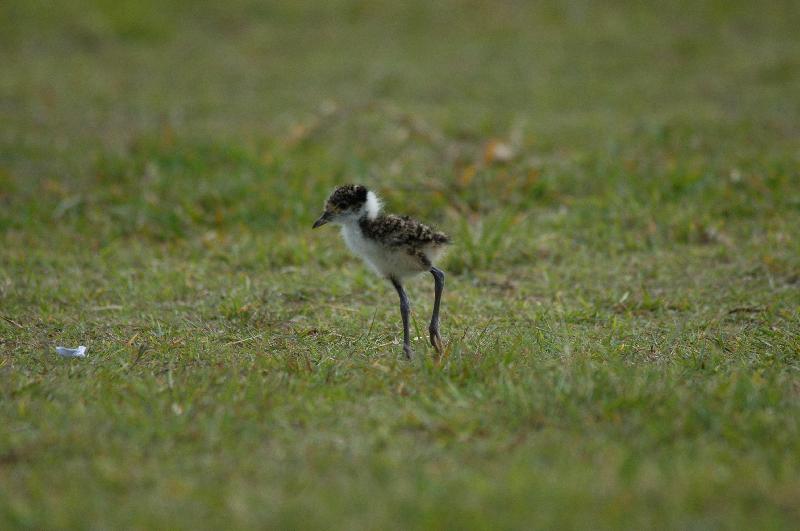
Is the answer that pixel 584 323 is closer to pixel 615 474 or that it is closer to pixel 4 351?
pixel 615 474

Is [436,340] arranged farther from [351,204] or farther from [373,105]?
[373,105]

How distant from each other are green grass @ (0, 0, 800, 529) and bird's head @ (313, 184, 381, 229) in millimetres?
739

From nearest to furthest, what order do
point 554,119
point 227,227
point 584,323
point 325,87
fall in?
point 584,323 < point 227,227 < point 554,119 < point 325,87

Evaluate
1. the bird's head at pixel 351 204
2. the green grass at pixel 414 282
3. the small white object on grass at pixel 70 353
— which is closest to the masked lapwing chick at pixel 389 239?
the bird's head at pixel 351 204

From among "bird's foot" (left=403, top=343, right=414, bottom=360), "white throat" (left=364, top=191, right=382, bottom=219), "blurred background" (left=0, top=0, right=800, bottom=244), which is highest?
"blurred background" (left=0, top=0, right=800, bottom=244)

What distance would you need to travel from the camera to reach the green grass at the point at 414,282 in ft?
11.4

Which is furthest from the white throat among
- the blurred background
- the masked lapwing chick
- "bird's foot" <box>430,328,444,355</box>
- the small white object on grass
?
the blurred background

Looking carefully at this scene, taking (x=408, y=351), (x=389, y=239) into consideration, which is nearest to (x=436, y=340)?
(x=408, y=351)

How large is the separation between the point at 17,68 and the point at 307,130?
16.4 feet

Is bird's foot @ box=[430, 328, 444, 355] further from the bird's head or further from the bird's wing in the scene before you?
the bird's head

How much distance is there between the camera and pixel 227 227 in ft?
24.8

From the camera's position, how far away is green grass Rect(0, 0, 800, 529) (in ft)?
11.4

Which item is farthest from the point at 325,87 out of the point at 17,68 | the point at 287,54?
the point at 17,68

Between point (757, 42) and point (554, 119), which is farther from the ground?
point (757, 42)
